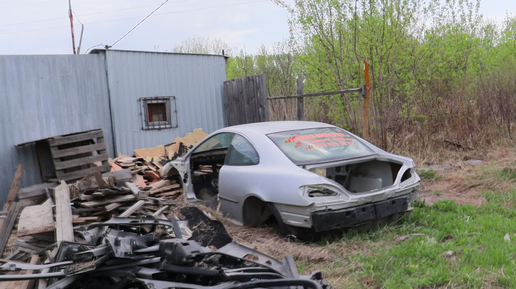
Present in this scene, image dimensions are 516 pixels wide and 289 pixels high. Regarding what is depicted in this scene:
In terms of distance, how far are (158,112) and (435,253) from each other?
858 cm

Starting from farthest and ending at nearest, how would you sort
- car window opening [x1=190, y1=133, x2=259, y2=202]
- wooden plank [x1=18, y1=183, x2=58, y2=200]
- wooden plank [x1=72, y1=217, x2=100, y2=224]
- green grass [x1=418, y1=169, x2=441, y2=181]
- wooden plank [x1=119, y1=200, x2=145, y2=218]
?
green grass [x1=418, y1=169, x2=441, y2=181]
wooden plank [x1=18, y1=183, x2=58, y2=200]
car window opening [x1=190, y1=133, x2=259, y2=202]
wooden plank [x1=119, y1=200, x2=145, y2=218]
wooden plank [x1=72, y1=217, x2=100, y2=224]

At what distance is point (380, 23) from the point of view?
11.2m

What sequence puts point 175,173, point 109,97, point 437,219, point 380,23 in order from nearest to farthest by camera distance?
point 437,219 < point 175,173 < point 109,97 < point 380,23

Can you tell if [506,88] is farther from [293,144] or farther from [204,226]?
[204,226]

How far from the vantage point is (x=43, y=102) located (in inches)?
367

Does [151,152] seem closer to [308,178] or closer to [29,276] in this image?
[308,178]

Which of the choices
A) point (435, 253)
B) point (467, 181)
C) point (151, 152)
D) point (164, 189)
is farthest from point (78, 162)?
point (467, 181)

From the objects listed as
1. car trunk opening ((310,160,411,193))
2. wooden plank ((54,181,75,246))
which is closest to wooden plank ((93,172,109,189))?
wooden plank ((54,181,75,246))

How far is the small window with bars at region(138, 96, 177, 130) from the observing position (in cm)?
1103

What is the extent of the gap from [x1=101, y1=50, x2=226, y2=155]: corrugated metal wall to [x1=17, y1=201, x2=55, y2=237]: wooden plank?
5.19 metres

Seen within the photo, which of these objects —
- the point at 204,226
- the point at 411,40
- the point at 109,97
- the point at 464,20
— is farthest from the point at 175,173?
the point at 464,20

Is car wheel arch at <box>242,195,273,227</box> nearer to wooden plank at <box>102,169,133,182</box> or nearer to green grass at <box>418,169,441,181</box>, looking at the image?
wooden plank at <box>102,169,133,182</box>

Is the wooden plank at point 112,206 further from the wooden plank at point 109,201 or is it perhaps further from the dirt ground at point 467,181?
the dirt ground at point 467,181

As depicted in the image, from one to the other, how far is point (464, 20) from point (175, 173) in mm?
12802
